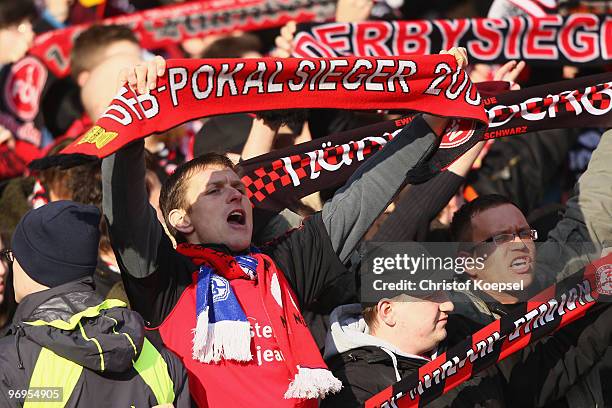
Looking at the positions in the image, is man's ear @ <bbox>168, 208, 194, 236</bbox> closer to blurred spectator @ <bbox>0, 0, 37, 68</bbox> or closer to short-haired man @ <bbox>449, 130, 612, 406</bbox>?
short-haired man @ <bbox>449, 130, 612, 406</bbox>

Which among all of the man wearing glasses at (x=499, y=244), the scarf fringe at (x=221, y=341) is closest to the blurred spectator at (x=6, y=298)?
the scarf fringe at (x=221, y=341)

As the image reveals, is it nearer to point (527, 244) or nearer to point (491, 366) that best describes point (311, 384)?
point (491, 366)

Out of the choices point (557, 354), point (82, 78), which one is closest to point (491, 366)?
point (557, 354)

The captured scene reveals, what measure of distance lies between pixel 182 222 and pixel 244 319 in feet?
1.52

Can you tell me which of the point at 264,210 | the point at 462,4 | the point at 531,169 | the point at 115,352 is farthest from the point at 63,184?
the point at 462,4

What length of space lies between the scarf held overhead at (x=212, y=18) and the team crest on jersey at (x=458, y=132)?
3537 millimetres

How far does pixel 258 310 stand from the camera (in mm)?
3816

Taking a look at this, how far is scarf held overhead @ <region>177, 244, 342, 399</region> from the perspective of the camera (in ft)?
12.0

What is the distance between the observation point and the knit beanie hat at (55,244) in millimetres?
3523

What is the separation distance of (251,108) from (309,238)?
1.83 feet

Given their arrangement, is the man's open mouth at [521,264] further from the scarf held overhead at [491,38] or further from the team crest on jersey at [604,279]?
the scarf held overhead at [491,38]

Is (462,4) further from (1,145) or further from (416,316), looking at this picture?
(416,316)

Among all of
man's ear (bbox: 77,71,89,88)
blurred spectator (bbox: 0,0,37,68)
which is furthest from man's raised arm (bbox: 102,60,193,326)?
blurred spectator (bbox: 0,0,37,68)

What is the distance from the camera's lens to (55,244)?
11.6ft
